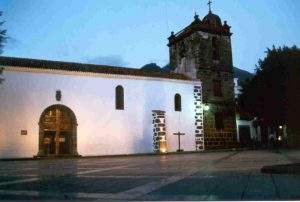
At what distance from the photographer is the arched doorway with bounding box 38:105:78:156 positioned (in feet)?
77.4

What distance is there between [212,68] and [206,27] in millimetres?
3073

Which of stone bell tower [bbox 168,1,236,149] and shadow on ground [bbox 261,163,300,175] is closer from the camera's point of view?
shadow on ground [bbox 261,163,300,175]

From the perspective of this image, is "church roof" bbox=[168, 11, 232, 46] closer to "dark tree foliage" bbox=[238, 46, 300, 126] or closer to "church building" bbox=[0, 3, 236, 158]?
"church building" bbox=[0, 3, 236, 158]

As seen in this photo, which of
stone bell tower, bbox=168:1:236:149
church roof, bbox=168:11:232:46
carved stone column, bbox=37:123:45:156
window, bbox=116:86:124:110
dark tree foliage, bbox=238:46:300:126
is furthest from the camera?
church roof, bbox=168:11:232:46

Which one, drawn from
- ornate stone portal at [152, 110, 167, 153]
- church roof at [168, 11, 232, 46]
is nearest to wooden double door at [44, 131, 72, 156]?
ornate stone portal at [152, 110, 167, 153]

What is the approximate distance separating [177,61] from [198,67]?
2598mm

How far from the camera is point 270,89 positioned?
74.7 ft

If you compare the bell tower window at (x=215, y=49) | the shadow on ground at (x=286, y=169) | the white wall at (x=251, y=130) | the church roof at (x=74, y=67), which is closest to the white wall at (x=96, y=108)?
the church roof at (x=74, y=67)

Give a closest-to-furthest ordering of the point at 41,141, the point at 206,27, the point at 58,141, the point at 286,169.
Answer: the point at 286,169
the point at 41,141
the point at 58,141
the point at 206,27

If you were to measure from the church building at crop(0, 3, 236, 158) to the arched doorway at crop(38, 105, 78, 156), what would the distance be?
58 millimetres

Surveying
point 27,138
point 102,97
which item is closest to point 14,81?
point 27,138

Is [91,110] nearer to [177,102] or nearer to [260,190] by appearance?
[177,102]

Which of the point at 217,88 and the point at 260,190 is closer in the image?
the point at 260,190

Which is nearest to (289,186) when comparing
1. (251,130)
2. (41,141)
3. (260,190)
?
(260,190)
